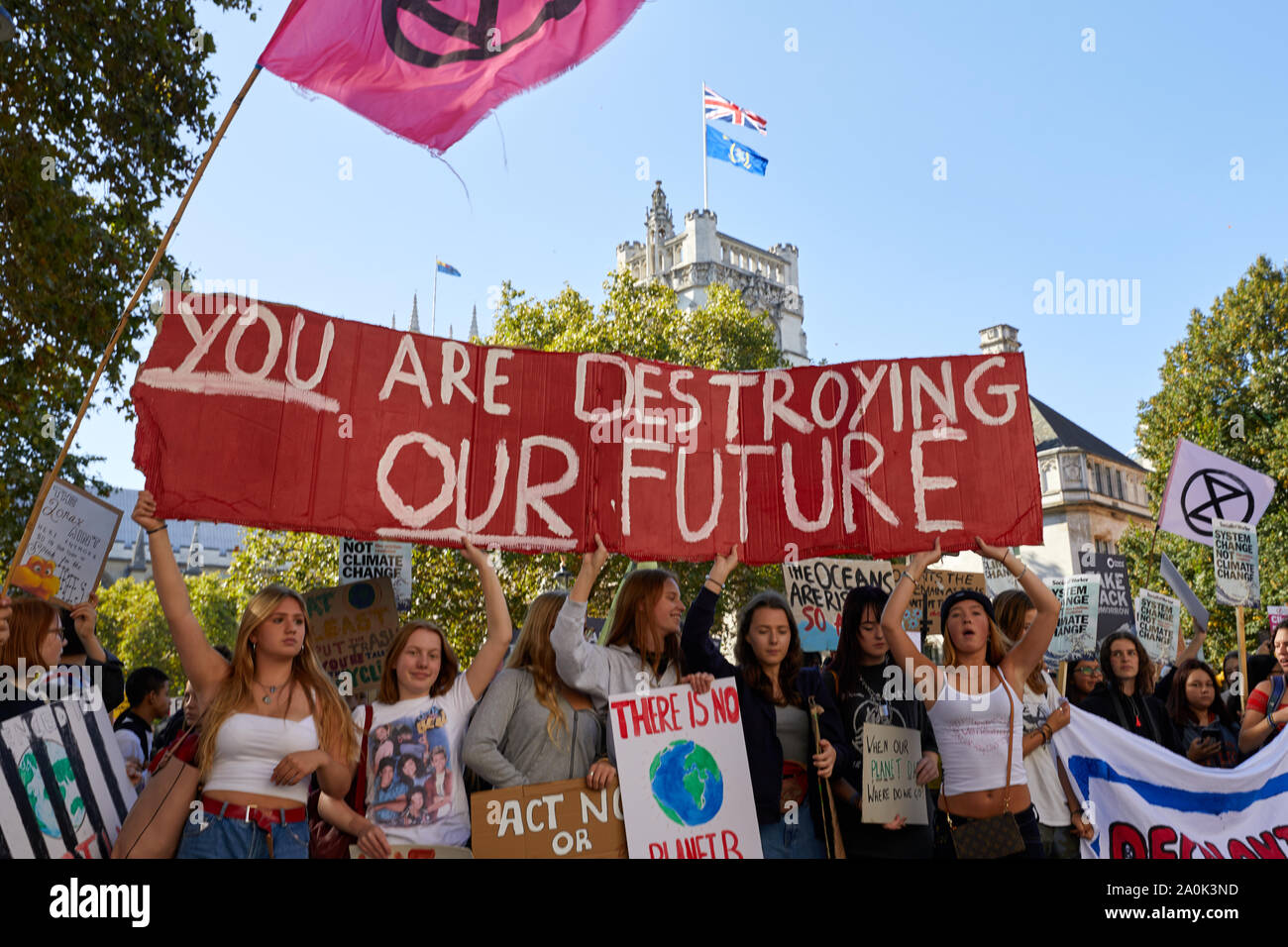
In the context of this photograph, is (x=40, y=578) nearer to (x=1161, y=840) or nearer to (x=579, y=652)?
(x=579, y=652)

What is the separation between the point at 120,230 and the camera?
10.1 metres

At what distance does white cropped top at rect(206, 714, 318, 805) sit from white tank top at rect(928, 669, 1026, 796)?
2719mm

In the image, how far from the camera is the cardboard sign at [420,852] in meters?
3.86

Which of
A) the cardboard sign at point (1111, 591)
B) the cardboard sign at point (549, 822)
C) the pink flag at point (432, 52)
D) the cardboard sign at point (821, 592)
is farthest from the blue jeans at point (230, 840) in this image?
the cardboard sign at point (1111, 591)

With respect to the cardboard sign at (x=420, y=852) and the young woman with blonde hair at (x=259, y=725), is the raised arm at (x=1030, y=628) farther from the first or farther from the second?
the young woman with blonde hair at (x=259, y=725)

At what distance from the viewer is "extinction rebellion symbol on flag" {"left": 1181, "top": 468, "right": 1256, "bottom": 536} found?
8.99 m

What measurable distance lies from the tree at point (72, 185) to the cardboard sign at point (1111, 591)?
35.9 ft

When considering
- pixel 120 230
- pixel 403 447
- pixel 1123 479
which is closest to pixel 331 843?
pixel 403 447

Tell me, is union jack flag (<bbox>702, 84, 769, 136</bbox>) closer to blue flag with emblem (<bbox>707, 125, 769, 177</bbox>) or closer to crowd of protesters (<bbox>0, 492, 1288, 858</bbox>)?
blue flag with emblem (<bbox>707, 125, 769, 177</bbox>)

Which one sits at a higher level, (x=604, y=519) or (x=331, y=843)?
(x=604, y=519)

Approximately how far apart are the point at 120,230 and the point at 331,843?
833cm
